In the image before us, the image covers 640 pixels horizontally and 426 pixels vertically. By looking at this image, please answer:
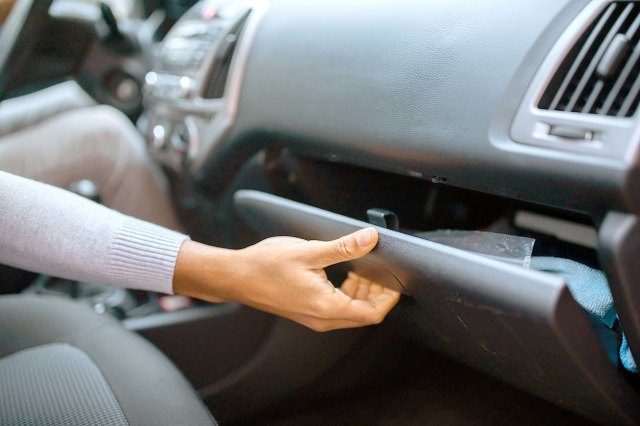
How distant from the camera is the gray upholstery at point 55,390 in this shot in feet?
1.90

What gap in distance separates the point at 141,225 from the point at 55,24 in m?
0.66

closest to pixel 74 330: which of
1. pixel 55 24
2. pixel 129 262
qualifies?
pixel 129 262

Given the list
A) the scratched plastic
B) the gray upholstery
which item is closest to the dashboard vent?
the scratched plastic

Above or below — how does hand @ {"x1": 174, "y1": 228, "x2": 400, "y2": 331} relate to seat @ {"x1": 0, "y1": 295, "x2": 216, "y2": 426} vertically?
above

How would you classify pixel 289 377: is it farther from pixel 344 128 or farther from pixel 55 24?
pixel 55 24

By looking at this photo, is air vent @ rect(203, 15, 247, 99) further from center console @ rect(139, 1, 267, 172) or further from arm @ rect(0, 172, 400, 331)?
arm @ rect(0, 172, 400, 331)

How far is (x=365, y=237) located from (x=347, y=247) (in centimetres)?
2

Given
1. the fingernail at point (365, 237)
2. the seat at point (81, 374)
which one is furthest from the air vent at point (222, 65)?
the fingernail at point (365, 237)

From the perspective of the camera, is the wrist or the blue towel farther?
the wrist

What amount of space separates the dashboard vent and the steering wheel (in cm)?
90

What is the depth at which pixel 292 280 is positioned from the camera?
615 mm

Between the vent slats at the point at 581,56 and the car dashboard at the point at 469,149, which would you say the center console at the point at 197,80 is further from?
the vent slats at the point at 581,56

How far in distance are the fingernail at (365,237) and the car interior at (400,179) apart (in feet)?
0.09

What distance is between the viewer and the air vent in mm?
1016
